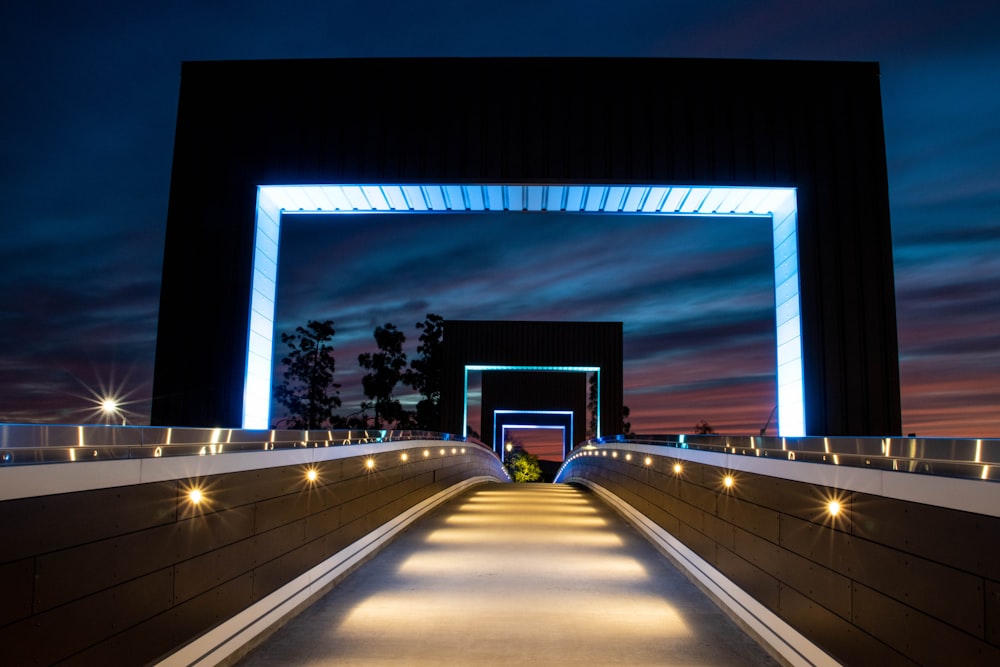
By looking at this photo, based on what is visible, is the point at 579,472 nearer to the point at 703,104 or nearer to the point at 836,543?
the point at 703,104

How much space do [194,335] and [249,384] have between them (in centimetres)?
145

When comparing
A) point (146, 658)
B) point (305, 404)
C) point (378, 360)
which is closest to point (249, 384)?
point (146, 658)

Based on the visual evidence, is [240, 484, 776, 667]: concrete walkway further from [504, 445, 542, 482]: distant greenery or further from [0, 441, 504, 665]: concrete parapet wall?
[504, 445, 542, 482]: distant greenery

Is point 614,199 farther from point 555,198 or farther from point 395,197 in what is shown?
point 395,197

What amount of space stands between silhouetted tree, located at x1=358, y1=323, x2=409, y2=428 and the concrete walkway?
3589cm

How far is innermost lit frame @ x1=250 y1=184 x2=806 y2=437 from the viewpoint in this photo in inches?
627

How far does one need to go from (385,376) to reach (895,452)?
43.8m

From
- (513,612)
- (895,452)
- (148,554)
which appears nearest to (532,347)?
(513,612)

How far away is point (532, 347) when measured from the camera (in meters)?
36.6

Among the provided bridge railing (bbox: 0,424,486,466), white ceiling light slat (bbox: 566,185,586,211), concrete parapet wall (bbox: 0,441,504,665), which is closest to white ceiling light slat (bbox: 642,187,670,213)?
white ceiling light slat (bbox: 566,185,586,211)

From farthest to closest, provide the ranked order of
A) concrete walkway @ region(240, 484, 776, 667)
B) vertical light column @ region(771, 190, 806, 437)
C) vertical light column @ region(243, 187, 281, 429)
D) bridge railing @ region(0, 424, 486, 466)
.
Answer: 1. vertical light column @ region(243, 187, 281, 429)
2. vertical light column @ region(771, 190, 806, 437)
3. concrete walkway @ region(240, 484, 776, 667)
4. bridge railing @ region(0, 424, 486, 466)

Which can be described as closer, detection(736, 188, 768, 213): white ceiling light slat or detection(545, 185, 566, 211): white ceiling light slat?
detection(736, 188, 768, 213): white ceiling light slat

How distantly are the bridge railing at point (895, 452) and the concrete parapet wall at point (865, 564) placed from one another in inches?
4.8

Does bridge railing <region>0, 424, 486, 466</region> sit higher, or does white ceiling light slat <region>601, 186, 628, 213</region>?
white ceiling light slat <region>601, 186, 628, 213</region>
